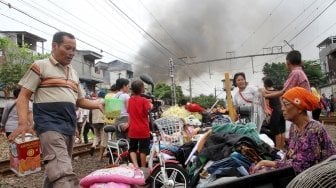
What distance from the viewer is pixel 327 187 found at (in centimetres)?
198

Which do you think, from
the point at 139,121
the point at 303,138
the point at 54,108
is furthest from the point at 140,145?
the point at 303,138

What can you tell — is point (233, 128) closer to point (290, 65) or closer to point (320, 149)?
point (290, 65)

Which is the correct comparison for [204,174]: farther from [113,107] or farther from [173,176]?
[113,107]

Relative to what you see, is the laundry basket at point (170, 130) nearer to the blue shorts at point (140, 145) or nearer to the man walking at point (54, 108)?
the blue shorts at point (140, 145)

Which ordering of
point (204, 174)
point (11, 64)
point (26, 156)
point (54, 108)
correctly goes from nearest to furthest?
point (54, 108) < point (204, 174) < point (26, 156) < point (11, 64)

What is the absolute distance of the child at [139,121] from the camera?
673 centimetres

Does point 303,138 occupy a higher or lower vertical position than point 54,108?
lower

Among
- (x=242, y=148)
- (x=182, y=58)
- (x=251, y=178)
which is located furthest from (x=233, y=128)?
(x=182, y=58)

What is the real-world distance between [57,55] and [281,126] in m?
4.66

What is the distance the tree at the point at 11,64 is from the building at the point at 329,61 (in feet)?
113

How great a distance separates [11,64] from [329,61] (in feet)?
147

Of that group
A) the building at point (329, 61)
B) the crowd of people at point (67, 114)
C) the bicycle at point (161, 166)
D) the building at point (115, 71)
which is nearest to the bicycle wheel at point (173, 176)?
the bicycle at point (161, 166)

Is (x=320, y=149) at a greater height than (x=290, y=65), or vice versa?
(x=290, y=65)

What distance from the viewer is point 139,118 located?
6.75m
